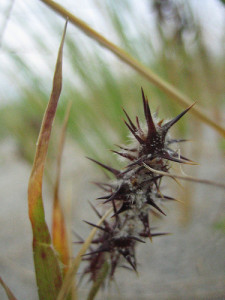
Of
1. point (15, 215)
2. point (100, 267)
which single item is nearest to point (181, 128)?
point (100, 267)

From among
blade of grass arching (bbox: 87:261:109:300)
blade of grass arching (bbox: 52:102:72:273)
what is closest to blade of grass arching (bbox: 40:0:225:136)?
blade of grass arching (bbox: 52:102:72:273)

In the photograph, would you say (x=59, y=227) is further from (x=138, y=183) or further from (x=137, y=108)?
(x=137, y=108)

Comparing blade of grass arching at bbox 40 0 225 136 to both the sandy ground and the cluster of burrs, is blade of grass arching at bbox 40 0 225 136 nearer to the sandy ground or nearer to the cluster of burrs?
the cluster of burrs

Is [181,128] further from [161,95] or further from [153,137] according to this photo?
[153,137]

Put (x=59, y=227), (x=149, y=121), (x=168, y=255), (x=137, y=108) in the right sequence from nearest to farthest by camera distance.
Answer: (x=149, y=121)
(x=59, y=227)
(x=168, y=255)
(x=137, y=108)

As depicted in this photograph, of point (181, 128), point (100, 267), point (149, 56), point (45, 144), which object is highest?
point (149, 56)

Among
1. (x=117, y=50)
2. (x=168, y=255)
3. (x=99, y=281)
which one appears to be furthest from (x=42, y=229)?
(x=168, y=255)

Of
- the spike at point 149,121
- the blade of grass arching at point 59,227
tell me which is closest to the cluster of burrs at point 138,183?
the spike at point 149,121

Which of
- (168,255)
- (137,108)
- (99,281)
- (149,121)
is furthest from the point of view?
(137,108)
